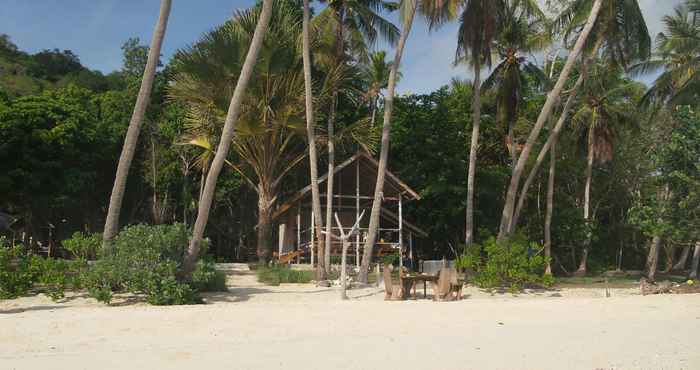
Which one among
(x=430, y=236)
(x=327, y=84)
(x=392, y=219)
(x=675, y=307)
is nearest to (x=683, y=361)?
(x=675, y=307)

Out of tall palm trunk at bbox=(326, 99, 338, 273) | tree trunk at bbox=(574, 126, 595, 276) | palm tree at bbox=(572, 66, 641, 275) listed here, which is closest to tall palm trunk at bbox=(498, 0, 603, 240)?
tall palm trunk at bbox=(326, 99, 338, 273)

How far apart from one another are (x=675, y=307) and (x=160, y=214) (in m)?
25.0

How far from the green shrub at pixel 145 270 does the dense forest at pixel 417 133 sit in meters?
6.94

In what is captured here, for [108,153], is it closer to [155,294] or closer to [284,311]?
[155,294]

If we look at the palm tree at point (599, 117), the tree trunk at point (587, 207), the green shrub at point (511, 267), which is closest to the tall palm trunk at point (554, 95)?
the green shrub at point (511, 267)

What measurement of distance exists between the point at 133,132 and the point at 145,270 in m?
3.69

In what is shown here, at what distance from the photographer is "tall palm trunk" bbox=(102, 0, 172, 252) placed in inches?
552

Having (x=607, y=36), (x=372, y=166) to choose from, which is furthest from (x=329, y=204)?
(x=607, y=36)

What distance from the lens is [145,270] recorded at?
495 inches

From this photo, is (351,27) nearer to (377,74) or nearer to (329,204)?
(329,204)

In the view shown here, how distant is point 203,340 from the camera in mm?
8445

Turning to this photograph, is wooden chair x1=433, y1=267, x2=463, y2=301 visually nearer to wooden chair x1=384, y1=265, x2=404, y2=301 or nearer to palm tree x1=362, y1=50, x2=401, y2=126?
wooden chair x1=384, y1=265, x2=404, y2=301

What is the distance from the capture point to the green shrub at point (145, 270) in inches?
491

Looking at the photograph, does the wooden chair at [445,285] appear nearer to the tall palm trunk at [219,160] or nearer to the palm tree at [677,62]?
the tall palm trunk at [219,160]
